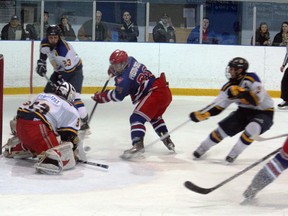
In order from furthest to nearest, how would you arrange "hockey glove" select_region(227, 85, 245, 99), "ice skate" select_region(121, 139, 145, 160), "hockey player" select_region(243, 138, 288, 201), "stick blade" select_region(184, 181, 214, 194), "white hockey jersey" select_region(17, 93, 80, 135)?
"ice skate" select_region(121, 139, 145, 160) < "hockey glove" select_region(227, 85, 245, 99) < "white hockey jersey" select_region(17, 93, 80, 135) < "stick blade" select_region(184, 181, 214, 194) < "hockey player" select_region(243, 138, 288, 201)

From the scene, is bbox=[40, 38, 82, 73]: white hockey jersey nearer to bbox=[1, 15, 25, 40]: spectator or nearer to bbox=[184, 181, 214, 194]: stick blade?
bbox=[184, 181, 214, 194]: stick blade

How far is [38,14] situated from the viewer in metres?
9.20

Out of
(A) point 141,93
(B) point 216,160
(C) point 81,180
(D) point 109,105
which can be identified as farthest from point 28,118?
(D) point 109,105

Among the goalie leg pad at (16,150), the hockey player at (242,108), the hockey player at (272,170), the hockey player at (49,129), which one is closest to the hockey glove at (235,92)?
the hockey player at (242,108)

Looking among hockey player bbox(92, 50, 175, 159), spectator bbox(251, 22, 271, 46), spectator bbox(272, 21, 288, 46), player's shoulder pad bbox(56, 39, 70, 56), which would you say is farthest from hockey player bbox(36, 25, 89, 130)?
spectator bbox(272, 21, 288, 46)

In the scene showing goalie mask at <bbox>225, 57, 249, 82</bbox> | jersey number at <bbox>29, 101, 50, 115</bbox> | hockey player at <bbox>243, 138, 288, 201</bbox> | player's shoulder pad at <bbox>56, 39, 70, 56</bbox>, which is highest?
player's shoulder pad at <bbox>56, 39, 70, 56</bbox>

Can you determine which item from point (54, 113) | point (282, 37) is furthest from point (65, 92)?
point (282, 37)

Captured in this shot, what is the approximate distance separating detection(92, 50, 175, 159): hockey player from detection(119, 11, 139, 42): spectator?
3.95m

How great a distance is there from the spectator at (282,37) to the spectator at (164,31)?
4.46 feet

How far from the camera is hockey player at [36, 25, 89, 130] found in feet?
20.1

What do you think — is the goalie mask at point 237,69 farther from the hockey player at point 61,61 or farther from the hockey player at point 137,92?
the hockey player at point 61,61

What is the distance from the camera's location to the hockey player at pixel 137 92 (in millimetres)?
5246

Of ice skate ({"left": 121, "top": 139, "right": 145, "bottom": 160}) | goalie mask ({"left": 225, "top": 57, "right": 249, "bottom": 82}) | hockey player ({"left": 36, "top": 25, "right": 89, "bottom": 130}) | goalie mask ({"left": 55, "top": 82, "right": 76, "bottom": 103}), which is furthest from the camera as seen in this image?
hockey player ({"left": 36, "top": 25, "right": 89, "bottom": 130})

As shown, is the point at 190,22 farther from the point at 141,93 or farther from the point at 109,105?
the point at 141,93
